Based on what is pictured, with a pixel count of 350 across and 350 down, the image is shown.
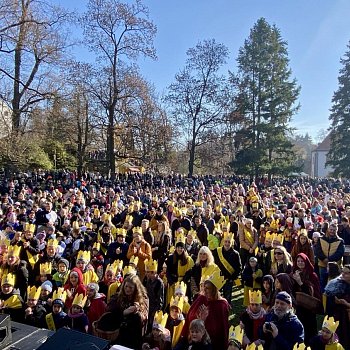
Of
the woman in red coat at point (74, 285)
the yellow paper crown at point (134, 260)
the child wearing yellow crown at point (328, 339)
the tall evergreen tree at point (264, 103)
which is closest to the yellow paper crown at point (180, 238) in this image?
the yellow paper crown at point (134, 260)

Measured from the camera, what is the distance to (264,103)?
34719 mm

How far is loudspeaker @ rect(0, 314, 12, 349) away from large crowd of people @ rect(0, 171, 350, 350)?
1559 millimetres

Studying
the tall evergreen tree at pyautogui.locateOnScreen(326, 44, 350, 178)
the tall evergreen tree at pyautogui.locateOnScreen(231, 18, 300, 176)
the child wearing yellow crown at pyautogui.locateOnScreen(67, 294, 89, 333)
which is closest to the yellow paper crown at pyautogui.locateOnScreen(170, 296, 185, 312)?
the child wearing yellow crown at pyautogui.locateOnScreen(67, 294, 89, 333)

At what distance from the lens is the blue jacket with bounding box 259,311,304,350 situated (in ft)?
14.4

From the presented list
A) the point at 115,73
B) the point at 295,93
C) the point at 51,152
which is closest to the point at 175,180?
the point at 115,73

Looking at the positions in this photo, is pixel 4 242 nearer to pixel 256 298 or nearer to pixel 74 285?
pixel 74 285

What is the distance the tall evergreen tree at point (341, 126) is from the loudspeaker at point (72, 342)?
35.6m

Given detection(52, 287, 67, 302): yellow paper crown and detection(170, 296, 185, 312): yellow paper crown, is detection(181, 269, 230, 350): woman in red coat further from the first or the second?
detection(52, 287, 67, 302): yellow paper crown

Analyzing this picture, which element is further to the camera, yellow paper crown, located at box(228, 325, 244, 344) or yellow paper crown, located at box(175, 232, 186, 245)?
yellow paper crown, located at box(175, 232, 186, 245)

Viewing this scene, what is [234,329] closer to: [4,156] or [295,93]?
[4,156]

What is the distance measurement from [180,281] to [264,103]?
29.7m

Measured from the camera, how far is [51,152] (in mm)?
33562

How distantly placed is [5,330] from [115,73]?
24.6 metres

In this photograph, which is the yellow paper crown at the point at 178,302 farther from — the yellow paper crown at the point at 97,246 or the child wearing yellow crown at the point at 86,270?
the yellow paper crown at the point at 97,246
